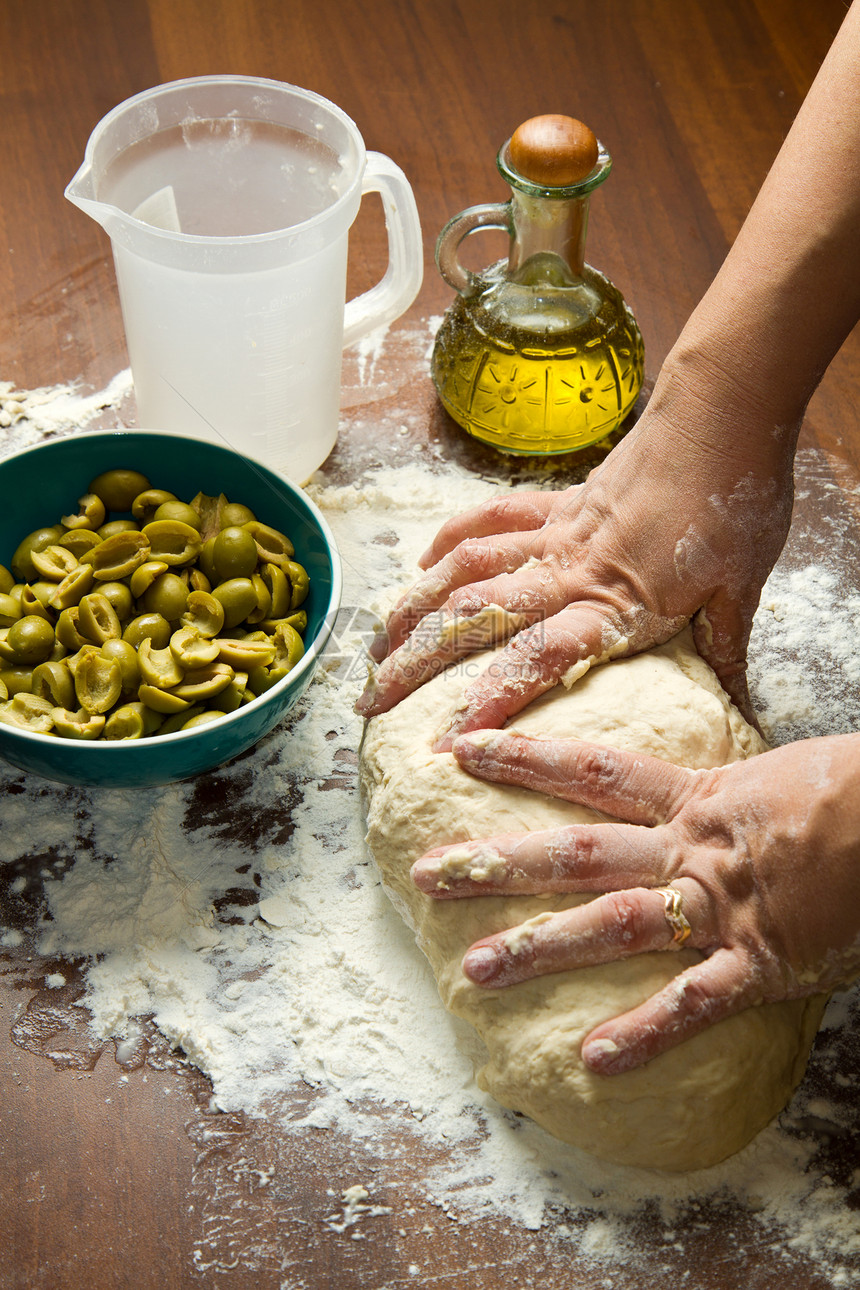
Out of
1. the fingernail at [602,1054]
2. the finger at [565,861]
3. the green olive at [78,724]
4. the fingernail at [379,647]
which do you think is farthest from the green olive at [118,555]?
the fingernail at [602,1054]

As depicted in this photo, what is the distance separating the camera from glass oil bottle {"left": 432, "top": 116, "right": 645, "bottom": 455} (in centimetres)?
159

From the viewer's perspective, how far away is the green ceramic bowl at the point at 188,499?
4.10 feet

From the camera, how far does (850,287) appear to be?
48.2 inches

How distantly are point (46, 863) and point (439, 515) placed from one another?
2.53 ft

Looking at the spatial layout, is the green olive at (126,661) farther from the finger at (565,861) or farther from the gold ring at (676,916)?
the gold ring at (676,916)

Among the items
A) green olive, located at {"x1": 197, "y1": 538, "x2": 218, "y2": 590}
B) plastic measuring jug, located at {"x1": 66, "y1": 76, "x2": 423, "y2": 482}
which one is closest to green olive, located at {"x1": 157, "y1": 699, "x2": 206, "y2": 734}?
green olive, located at {"x1": 197, "y1": 538, "x2": 218, "y2": 590}

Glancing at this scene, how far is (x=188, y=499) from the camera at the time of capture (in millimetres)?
1545

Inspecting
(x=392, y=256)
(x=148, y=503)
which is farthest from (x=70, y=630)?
(x=392, y=256)

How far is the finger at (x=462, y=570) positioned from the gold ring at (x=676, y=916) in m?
0.46

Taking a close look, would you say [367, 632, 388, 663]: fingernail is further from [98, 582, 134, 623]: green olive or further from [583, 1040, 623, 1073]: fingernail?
[583, 1040, 623, 1073]: fingernail

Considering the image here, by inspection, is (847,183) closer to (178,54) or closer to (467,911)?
(467,911)

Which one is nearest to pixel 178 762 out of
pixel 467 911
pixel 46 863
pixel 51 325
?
pixel 46 863

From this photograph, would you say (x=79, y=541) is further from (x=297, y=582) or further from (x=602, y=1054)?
(x=602, y=1054)

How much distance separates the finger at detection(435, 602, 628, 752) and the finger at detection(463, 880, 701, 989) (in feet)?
0.77
